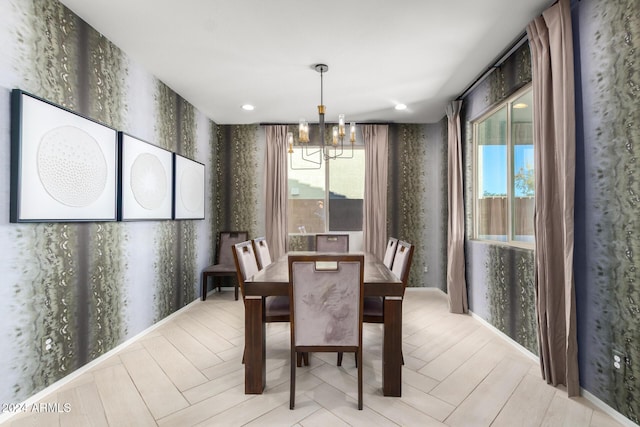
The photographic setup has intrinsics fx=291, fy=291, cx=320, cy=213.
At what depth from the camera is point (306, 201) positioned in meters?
4.81

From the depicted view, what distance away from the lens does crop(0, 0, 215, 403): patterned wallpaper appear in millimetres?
1711

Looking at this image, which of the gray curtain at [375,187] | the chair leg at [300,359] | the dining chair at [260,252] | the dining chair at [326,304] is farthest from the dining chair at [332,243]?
the dining chair at [326,304]

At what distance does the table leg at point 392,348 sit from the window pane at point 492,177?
1.80 m

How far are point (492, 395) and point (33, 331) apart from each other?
2.95 metres

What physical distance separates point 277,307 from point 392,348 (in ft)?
2.94

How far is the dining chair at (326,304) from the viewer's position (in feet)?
5.54

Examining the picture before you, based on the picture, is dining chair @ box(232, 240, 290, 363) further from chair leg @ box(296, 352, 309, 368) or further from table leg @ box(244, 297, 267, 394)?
chair leg @ box(296, 352, 309, 368)

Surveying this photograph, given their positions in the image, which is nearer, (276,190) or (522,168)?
(522,168)

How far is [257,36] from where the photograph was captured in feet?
7.68

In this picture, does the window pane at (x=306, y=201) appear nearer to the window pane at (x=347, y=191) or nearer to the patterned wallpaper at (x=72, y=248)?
the window pane at (x=347, y=191)

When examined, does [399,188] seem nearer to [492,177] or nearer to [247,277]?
[492,177]

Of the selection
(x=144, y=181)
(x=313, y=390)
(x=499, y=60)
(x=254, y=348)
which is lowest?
(x=313, y=390)

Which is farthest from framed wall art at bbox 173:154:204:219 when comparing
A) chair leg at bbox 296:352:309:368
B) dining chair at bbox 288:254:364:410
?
dining chair at bbox 288:254:364:410

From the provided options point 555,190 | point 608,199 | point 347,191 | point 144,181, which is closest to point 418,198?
point 347,191
